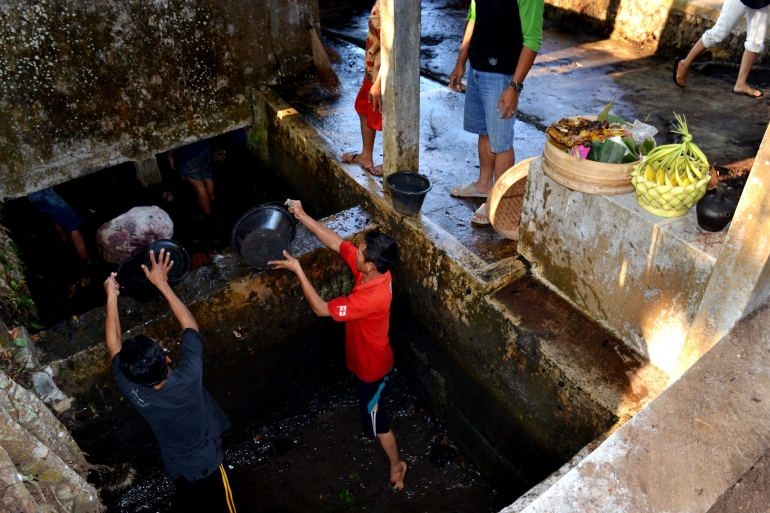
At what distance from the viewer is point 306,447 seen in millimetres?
4801

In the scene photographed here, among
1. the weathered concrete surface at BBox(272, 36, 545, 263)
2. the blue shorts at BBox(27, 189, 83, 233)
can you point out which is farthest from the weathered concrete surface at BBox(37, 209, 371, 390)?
the blue shorts at BBox(27, 189, 83, 233)

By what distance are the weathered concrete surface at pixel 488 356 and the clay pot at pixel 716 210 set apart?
926 millimetres

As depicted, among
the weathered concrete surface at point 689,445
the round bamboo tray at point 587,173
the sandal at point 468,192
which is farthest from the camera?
the sandal at point 468,192

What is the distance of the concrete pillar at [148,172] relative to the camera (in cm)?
654

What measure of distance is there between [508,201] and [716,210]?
63.8 inches

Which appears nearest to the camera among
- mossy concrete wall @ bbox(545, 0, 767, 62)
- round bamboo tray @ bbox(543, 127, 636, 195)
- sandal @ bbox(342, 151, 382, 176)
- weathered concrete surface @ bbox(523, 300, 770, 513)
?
weathered concrete surface @ bbox(523, 300, 770, 513)

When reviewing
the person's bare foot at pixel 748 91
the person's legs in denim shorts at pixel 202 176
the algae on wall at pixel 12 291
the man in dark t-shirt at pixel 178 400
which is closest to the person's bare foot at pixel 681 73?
the person's bare foot at pixel 748 91

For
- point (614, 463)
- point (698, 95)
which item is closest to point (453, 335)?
point (614, 463)

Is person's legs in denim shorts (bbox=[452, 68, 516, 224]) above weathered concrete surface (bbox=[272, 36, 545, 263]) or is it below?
above

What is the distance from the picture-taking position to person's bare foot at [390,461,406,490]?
→ 175 inches

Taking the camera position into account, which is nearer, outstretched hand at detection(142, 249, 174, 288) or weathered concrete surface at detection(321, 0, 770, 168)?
outstretched hand at detection(142, 249, 174, 288)

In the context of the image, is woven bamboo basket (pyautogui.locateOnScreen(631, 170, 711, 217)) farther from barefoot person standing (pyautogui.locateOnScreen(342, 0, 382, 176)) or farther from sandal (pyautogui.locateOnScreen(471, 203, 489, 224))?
barefoot person standing (pyautogui.locateOnScreen(342, 0, 382, 176))

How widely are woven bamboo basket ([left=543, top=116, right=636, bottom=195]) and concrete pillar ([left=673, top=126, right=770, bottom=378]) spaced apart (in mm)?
678

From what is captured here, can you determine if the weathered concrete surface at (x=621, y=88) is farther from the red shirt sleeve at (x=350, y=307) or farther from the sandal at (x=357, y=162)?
the red shirt sleeve at (x=350, y=307)
